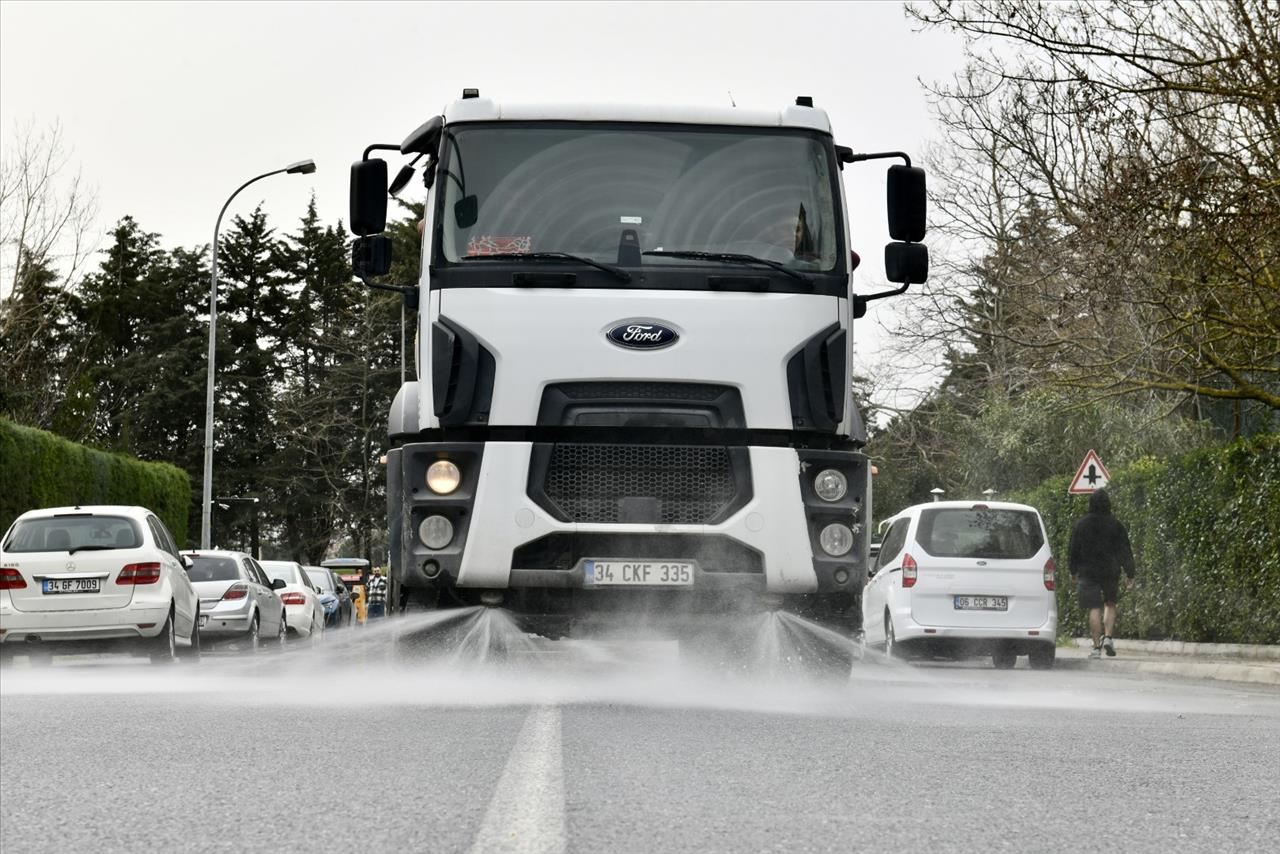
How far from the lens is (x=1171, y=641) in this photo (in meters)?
21.0

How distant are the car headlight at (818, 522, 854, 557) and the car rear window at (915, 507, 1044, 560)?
8533 mm

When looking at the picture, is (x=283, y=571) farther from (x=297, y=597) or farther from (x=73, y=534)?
(x=73, y=534)

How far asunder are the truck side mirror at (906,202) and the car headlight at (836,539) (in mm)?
1610

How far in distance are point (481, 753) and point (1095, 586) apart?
1475cm

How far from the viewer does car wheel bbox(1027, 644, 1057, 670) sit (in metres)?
18.7

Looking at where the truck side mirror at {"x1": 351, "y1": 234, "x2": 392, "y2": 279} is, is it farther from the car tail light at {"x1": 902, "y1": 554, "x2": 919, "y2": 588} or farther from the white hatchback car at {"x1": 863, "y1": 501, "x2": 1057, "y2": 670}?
the car tail light at {"x1": 902, "y1": 554, "x2": 919, "y2": 588}

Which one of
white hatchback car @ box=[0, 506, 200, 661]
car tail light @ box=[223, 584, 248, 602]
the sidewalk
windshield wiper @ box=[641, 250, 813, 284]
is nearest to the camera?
windshield wiper @ box=[641, 250, 813, 284]

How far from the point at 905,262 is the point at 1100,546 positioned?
10.9 m

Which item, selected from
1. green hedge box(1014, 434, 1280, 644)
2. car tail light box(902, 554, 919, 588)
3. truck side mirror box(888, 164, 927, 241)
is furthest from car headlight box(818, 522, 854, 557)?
green hedge box(1014, 434, 1280, 644)

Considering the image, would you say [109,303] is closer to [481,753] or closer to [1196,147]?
[1196,147]

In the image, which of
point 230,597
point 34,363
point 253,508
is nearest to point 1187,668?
point 230,597

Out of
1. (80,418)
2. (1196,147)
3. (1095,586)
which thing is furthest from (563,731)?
(80,418)

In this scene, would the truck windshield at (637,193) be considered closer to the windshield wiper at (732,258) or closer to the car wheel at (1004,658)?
the windshield wiper at (732,258)

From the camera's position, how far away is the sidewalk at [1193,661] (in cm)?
1623
